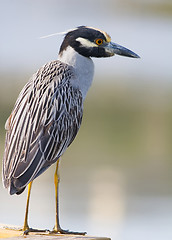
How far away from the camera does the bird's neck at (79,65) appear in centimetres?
450

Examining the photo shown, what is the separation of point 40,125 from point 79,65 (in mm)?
607

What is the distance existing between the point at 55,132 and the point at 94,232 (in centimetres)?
274

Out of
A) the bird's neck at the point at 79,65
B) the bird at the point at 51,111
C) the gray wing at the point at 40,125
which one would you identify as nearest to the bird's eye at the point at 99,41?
the bird at the point at 51,111

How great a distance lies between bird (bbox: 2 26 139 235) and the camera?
3.94 m

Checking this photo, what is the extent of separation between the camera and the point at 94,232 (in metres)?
6.71

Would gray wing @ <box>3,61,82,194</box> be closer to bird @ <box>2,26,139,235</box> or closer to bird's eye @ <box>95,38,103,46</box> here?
bird @ <box>2,26,139,235</box>

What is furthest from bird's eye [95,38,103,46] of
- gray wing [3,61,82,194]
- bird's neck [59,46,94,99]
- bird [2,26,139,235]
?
gray wing [3,61,82,194]

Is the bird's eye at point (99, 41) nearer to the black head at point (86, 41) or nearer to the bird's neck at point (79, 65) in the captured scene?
the black head at point (86, 41)

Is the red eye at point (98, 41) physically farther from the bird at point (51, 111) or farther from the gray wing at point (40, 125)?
the gray wing at point (40, 125)

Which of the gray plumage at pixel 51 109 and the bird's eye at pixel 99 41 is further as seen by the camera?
the bird's eye at pixel 99 41

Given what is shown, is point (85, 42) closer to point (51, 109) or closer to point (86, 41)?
point (86, 41)

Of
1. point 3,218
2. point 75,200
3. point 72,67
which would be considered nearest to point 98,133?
point 75,200

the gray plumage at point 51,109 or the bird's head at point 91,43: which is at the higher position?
the bird's head at point 91,43

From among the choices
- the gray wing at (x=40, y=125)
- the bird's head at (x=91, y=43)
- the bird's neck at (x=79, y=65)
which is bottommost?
the gray wing at (x=40, y=125)
